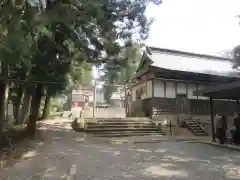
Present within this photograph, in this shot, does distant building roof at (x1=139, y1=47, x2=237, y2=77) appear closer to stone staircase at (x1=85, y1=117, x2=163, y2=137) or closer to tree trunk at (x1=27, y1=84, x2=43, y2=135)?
stone staircase at (x1=85, y1=117, x2=163, y2=137)

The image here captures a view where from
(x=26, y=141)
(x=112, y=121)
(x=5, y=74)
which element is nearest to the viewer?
(x=5, y=74)

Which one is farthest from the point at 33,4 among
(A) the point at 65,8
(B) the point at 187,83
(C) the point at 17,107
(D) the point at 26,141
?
(B) the point at 187,83

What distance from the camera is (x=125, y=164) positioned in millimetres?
8820

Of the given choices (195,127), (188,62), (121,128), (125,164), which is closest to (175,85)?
(188,62)

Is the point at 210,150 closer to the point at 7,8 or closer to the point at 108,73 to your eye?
the point at 108,73

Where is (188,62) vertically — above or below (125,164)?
above

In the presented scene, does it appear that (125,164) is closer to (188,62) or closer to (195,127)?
(195,127)

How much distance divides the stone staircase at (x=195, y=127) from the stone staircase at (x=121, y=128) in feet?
8.06

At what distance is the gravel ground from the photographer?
7.41 meters

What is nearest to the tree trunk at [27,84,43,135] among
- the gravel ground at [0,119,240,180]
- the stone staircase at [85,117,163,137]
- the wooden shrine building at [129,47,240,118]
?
the gravel ground at [0,119,240,180]

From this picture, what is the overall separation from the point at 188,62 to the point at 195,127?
312 inches

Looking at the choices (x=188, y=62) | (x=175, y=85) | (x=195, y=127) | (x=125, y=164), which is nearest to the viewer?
(x=125, y=164)

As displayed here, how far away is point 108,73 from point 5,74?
6.85 metres

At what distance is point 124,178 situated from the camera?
709 centimetres
